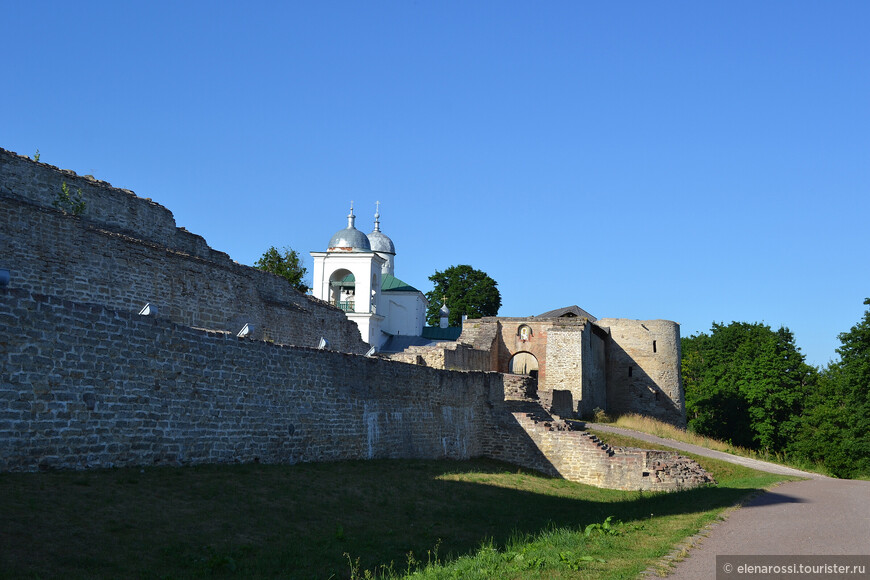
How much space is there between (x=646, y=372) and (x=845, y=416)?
10.2 m

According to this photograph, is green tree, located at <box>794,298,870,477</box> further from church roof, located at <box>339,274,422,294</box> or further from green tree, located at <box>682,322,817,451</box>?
church roof, located at <box>339,274,422,294</box>

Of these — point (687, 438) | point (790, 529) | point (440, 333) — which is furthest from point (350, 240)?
point (790, 529)

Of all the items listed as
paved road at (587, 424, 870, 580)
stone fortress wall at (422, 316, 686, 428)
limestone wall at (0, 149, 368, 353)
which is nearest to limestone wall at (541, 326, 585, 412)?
stone fortress wall at (422, 316, 686, 428)

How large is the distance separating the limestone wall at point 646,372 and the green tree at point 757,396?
12.7 ft

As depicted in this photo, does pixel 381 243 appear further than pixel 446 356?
Yes

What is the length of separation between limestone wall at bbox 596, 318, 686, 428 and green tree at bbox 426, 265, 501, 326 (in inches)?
1048

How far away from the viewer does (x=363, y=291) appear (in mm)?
50531

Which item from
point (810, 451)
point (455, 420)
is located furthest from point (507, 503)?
point (810, 451)

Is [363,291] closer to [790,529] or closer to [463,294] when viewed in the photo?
[463,294]

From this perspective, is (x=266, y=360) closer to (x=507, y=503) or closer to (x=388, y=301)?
(x=507, y=503)

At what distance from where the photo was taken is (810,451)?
42.1 meters

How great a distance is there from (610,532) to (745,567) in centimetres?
294

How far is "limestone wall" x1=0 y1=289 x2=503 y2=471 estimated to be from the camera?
10.3m

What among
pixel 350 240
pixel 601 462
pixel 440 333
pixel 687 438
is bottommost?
pixel 601 462
